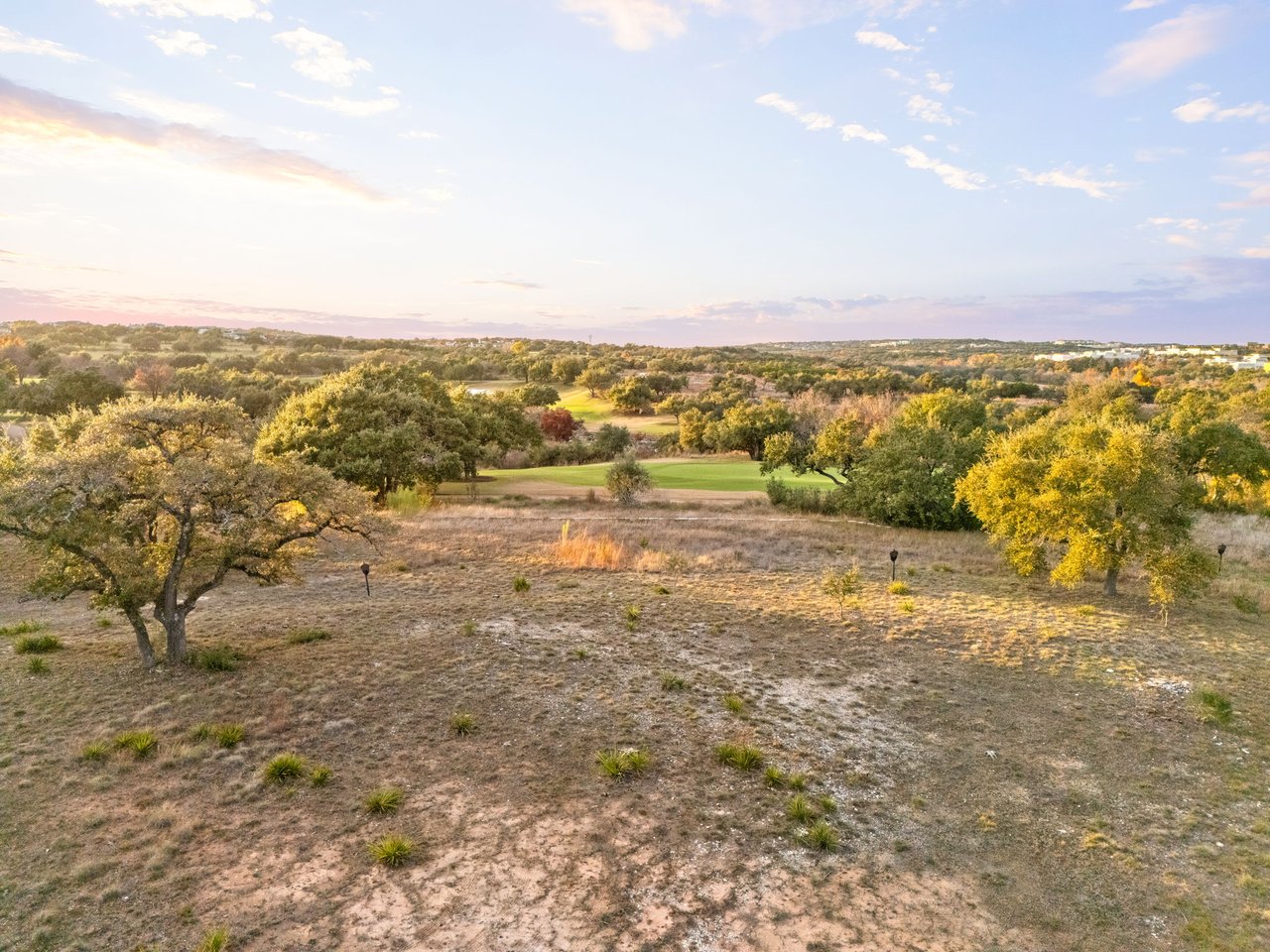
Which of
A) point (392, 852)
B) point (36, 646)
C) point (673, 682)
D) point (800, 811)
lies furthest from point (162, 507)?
point (800, 811)

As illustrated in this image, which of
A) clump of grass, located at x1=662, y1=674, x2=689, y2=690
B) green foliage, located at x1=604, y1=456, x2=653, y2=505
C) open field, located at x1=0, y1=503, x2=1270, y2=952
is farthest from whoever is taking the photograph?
green foliage, located at x1=604, y1=456, x2=653, y2=505

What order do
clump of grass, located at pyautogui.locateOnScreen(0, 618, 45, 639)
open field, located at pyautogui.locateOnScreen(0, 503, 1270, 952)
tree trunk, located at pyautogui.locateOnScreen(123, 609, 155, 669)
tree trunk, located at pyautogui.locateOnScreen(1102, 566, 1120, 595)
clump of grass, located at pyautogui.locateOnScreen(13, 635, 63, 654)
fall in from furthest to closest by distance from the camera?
tree trunk, located at pyautogui.locateOnScreen(1102, 566, 1120, 595) → clump of grass, located at pyautogui.locateOnScreen(0, 618, 45, 639) → clump of grass, located at pyautogui.locateOnScreen(13, 635, 63, 654) → tree trunk, located at pyautogui.locateOnScreen(123, 609, 155, 669) → open field, located at pyautogui.locateOnScreen(0, 503, 1270, 952)

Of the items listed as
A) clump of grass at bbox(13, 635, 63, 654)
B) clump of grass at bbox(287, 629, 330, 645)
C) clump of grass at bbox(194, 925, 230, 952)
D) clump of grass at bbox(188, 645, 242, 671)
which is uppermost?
clump of grass at bbox(194, 925, 230, 952)

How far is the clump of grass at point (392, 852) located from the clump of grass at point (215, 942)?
1639 millimetres

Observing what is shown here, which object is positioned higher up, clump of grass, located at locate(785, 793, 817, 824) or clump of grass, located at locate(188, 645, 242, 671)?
clump of grass, located at locate(785, 793, 817, 824)

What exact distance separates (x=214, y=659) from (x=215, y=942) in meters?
7.61

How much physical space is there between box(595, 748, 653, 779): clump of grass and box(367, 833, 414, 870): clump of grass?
119 inches

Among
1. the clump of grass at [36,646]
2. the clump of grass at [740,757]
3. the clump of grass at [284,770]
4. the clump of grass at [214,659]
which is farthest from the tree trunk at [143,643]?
the clump of grass at [740,757]

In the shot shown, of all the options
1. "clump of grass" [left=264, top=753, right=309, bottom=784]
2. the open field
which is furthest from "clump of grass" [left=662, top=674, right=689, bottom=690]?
"clump of grass" [left=264, top=753, right=309, bottom=784]

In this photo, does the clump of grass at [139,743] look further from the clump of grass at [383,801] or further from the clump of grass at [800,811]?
the clump of grass at [800,811]

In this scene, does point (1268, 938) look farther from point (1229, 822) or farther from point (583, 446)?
point (583, 446)

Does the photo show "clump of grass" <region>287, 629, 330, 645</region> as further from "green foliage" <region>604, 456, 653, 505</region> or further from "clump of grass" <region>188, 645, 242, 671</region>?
"green foliage" <region>604, 456, 653, 505</region>

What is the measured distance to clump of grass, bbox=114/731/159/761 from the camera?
10062 millimetres

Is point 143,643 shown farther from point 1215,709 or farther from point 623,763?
point 1215,709
